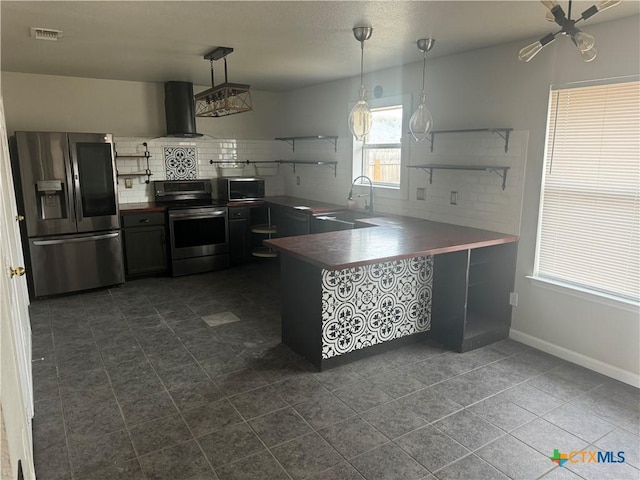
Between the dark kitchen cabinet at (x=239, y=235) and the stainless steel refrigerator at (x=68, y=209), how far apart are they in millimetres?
1334

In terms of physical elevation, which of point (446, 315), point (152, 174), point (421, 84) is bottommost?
point (446, 315)

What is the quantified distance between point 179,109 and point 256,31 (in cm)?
255

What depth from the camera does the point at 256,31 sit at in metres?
3.10

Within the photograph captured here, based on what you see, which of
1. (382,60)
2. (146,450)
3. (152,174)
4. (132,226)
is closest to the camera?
(146,450)

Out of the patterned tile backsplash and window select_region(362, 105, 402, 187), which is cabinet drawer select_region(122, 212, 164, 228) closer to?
the patterned tile backsplash

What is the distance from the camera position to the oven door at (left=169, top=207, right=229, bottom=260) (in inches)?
206

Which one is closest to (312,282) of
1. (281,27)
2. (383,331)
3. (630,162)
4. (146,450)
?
(383,331)

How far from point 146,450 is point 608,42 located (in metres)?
3.60

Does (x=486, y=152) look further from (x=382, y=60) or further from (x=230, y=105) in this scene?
(x=230, y=105)

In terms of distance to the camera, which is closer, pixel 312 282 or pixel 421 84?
pixel 312 282

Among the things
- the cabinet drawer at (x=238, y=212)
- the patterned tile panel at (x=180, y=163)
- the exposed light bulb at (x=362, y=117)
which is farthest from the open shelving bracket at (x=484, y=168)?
the patterned tile panel at (x=180, y=163)

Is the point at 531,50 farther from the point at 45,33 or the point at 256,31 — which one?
the point at 45,33

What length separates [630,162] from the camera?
282cm

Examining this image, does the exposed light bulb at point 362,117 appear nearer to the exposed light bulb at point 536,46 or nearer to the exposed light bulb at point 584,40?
the exposed light bulb at point 536,46
